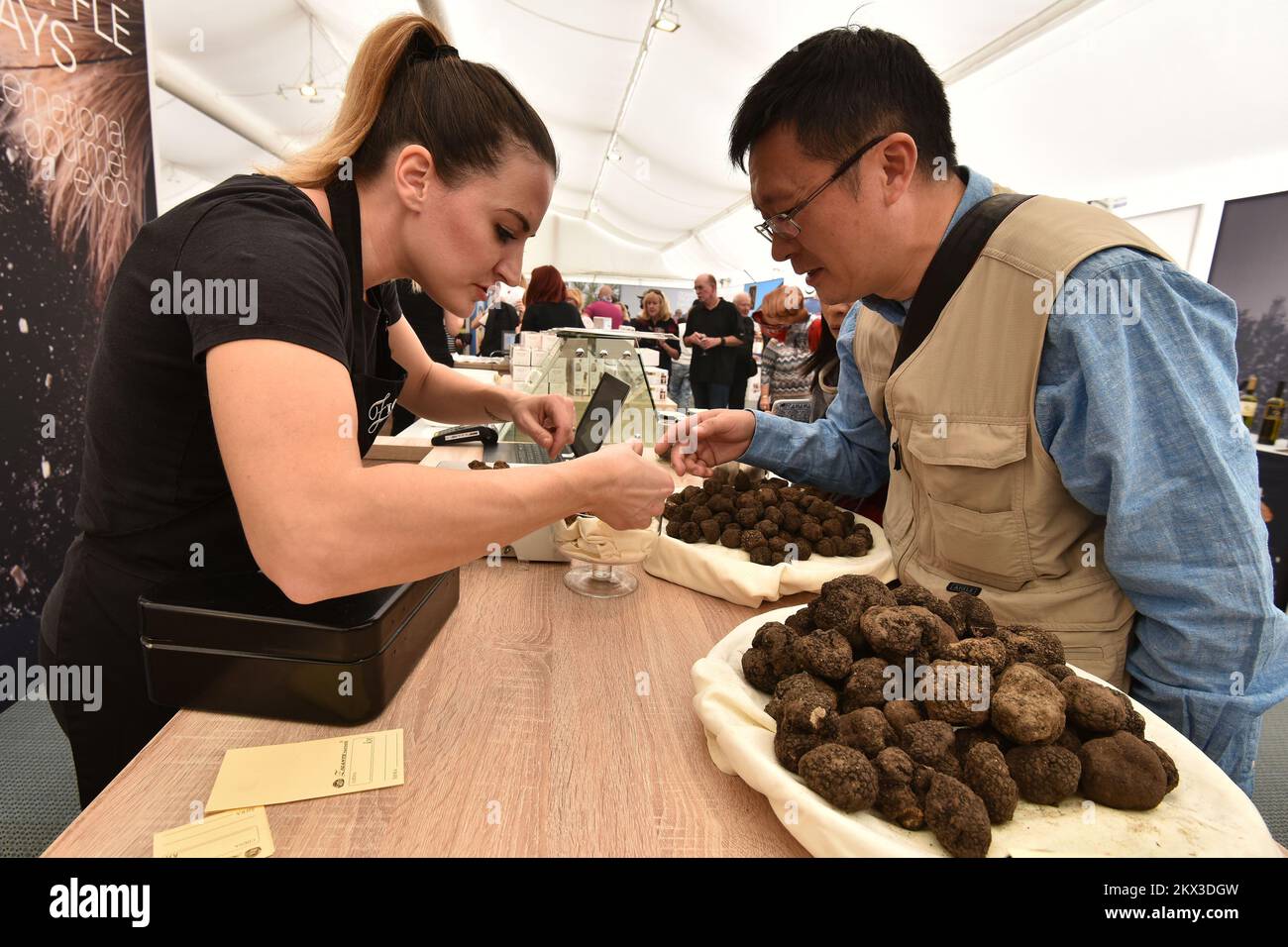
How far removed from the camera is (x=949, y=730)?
2.71 ft

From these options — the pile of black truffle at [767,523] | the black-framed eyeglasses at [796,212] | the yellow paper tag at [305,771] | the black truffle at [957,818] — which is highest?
the black-framed eyeglasses at [796,212]

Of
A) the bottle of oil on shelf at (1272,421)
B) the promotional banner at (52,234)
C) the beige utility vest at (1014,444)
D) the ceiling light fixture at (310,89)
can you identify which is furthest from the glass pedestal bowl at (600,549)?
the ceiling light fixture at (310,89)

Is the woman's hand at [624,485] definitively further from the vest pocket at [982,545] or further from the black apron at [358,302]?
the vest pocket at [982,545]

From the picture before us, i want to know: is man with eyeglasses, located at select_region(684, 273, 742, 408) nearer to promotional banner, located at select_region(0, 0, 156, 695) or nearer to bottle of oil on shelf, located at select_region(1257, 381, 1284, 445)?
bottle of oil on shelf, located at select_region(1257, 381, 1284, 445)

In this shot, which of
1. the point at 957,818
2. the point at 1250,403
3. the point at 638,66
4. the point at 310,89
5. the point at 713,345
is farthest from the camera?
the point at 310,89

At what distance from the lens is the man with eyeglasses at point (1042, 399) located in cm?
111

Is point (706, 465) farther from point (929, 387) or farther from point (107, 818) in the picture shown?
point (107, 818)

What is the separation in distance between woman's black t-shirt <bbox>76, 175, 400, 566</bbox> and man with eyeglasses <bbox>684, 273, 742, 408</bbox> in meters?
7.04

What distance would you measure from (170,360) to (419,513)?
47 cm

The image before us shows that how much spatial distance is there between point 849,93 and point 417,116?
0.82 metres

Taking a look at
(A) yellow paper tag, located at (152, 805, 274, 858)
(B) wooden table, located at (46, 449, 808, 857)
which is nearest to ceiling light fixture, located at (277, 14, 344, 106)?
(B) wooden table, located at (46, 449, 808, 857)

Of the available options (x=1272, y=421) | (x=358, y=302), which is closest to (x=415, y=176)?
(x=358, y=302)

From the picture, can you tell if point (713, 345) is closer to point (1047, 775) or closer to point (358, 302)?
point (358, 302)

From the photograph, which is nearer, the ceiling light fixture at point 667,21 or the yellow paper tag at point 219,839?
the yellow paper tag at point 219,839
